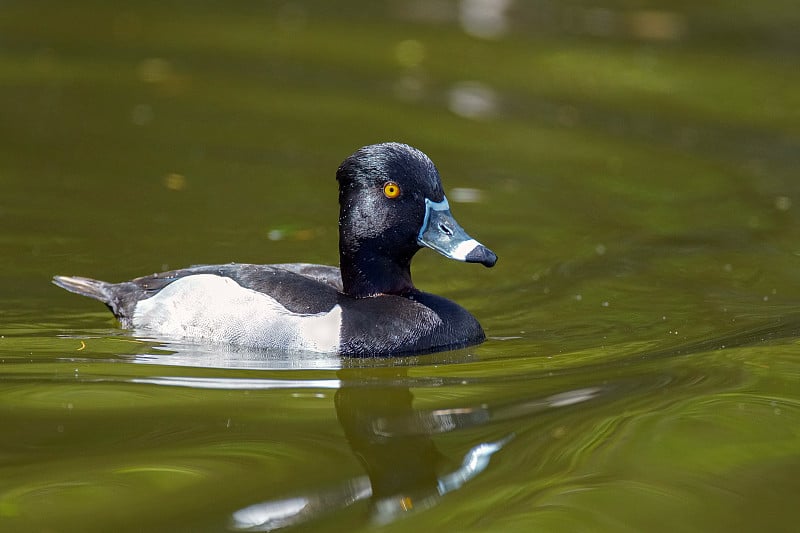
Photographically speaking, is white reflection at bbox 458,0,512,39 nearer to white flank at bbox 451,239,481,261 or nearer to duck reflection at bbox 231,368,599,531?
white flank at bbox 451,239,481,261

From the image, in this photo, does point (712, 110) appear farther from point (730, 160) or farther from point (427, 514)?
point (427, 514)

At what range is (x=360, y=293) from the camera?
7508 mm

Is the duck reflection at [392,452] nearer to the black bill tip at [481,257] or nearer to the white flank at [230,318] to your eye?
the white flank at [230,318]

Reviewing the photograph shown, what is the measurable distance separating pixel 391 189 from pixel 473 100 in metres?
6.66

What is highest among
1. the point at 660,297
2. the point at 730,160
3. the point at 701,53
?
the point at 701,53

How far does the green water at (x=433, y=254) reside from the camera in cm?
525

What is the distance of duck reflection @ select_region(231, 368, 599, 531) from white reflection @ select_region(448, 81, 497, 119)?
272 inches

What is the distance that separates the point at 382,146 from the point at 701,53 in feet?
29.2

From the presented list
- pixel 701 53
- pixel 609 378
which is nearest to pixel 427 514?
pixel 609 378

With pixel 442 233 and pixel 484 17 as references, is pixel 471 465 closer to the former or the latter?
pixel 442 233

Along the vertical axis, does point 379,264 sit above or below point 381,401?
above

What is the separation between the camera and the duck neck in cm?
747

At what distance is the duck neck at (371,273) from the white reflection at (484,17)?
28.9 ft

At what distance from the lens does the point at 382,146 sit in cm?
732
